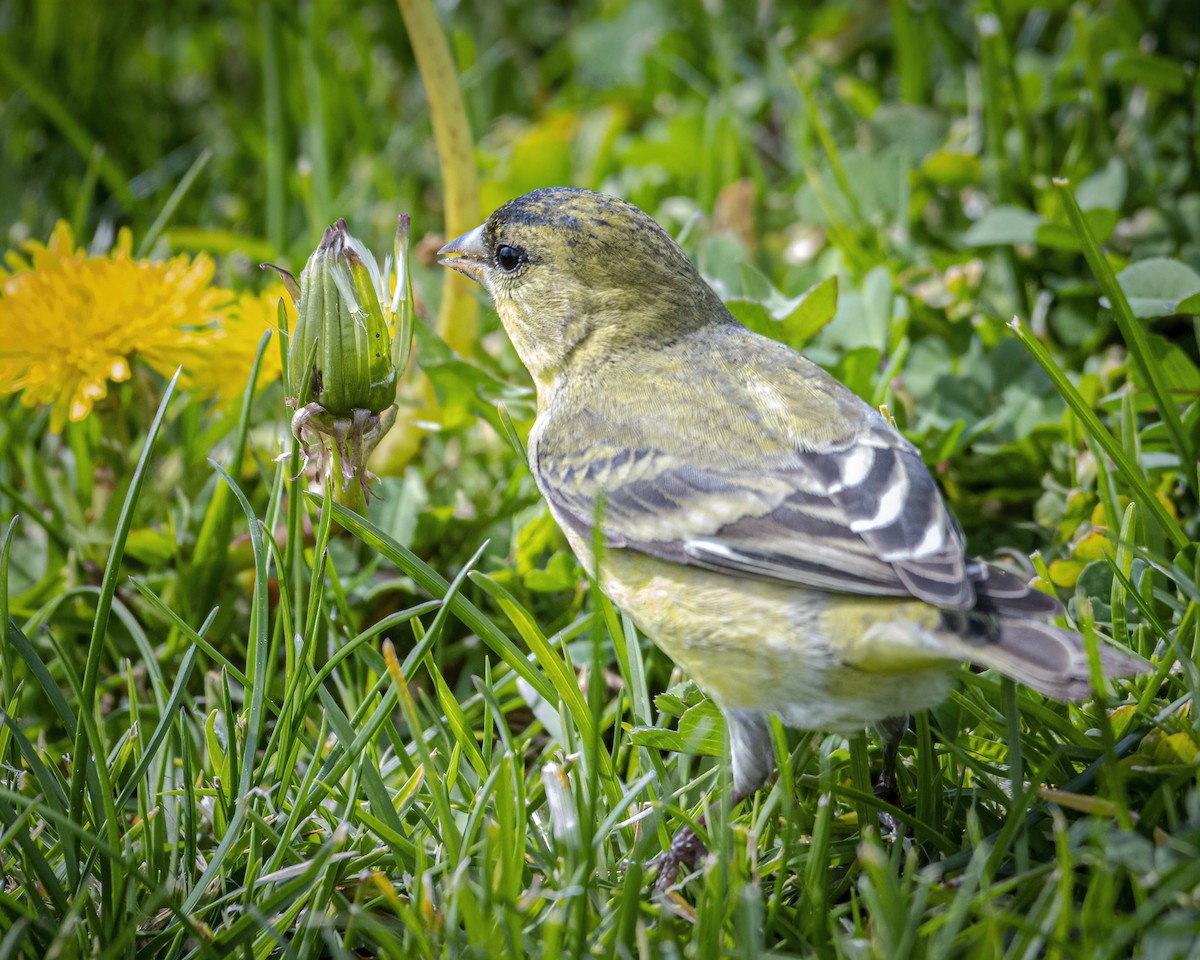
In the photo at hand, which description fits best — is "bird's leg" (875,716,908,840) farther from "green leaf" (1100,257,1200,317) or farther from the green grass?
"green leaf" (1100,257,1200,317)

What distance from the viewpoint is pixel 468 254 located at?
9.54ft

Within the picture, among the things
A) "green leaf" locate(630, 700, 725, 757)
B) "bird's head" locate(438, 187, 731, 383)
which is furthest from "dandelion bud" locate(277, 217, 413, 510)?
"green leaf" locate(630, 700, 725, 757)

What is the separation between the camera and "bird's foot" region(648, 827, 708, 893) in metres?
2.09

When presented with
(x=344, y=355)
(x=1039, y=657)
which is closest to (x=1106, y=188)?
(x=1039, y=657)

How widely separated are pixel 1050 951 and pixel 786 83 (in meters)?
3.72

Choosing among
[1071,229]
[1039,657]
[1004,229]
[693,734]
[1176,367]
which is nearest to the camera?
[1039,657]

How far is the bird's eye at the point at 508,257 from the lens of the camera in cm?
282

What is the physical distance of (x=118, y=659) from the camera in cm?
274

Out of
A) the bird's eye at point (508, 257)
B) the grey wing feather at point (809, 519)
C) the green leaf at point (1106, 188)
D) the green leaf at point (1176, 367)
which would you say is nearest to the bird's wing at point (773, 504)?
the grey wing feather at point (809, 519)

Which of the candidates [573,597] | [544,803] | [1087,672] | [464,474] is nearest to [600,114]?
[464,474]

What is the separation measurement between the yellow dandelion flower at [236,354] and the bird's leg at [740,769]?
1.55m

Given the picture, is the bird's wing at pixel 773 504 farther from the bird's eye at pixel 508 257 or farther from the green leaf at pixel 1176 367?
the green leaf at pixel 1176 367

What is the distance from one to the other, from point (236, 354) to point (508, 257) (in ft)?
2.59

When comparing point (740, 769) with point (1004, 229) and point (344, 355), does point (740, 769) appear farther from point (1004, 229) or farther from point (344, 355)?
point (1004, 229)
